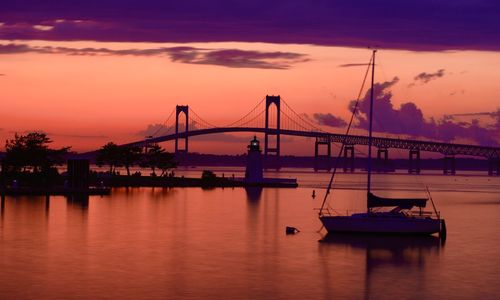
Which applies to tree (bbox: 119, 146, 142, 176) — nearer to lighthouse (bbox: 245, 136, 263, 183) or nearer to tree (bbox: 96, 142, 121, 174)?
tree (bbox: 96, 142, 121, 174)

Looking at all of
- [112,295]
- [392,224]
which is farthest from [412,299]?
[392,224]

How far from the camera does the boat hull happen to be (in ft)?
142

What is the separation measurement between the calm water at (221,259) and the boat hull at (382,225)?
52 centimetres

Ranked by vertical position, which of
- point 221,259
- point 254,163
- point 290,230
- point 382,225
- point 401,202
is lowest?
point 221,259

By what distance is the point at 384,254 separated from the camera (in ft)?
123

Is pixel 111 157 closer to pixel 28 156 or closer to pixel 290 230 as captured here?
pixel 28 156

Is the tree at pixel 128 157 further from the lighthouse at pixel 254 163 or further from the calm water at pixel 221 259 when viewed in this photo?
the calm water at pixel 221 259

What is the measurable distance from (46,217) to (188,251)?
667 inches

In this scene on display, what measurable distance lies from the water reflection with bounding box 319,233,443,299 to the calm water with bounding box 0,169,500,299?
0.15ft

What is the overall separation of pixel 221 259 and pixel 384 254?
753 cm

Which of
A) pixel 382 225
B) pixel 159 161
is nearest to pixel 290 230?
pixel 382 225

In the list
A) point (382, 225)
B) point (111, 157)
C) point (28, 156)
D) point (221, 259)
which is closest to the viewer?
point (221, 259)

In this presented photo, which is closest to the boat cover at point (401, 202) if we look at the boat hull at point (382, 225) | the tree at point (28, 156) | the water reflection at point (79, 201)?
the boat hull at point (382, 225)

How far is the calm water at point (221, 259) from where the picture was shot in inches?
1061
